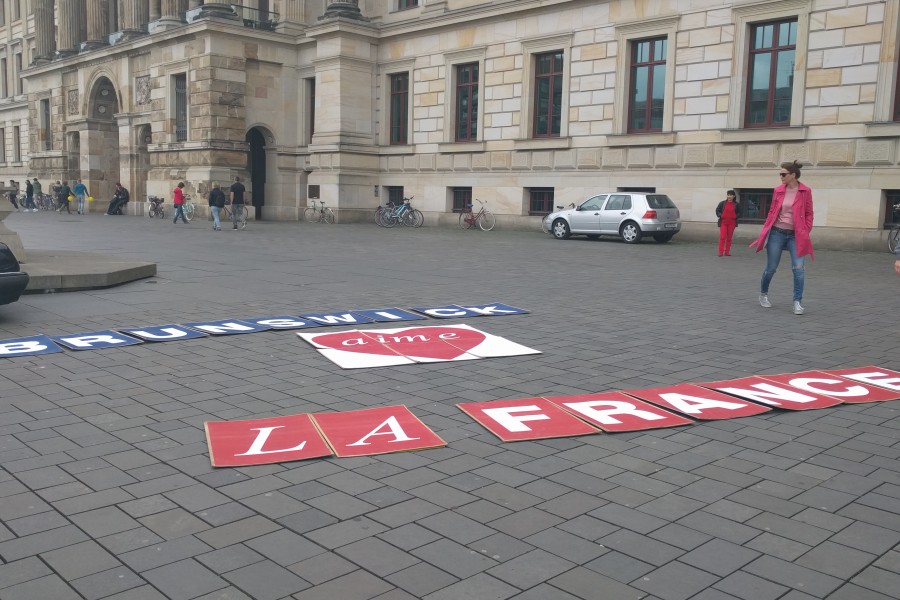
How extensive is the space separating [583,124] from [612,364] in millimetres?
23049

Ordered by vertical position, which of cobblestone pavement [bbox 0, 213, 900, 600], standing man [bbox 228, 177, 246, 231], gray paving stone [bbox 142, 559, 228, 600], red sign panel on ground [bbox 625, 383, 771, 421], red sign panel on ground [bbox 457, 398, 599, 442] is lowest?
gray paving stone [bbox 142, 559, 228, 600]

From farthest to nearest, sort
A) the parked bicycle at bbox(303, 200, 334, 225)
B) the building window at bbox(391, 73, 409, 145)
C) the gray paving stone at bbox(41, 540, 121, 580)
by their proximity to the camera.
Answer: the building window at bbox(391, 73, 409, 145) < the parked bicycle at bbox(303, 200, 334, 225) < the gray paving stone at bbox(41, 540, 121, 580)

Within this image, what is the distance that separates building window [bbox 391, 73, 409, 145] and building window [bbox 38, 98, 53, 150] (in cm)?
2742

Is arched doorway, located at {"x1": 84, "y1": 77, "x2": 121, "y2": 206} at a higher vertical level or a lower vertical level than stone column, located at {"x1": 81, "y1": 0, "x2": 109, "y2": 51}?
lower

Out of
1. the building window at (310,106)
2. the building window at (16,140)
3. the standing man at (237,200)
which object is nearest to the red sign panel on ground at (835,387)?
the standing man at (237,200)

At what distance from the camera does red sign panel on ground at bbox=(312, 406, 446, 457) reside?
5.09 meters

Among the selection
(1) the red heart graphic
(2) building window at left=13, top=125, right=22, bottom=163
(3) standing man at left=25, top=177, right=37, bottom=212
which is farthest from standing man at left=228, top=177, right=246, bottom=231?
(2) building window at left=13, top=125, right=22, bottom=163

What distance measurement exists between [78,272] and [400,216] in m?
22.6

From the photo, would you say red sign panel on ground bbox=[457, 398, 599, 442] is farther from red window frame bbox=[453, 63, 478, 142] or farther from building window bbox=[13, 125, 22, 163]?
building window bbox=[13, 125, 22, 163]

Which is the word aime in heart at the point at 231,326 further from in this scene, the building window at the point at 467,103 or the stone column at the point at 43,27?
the stone column at the point at 43,27

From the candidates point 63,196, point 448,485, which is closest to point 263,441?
point 448,485

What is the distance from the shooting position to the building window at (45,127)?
52575 mm

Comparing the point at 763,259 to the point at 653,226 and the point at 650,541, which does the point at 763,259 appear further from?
the point at 650,541

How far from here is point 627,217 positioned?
24812 millimetres
